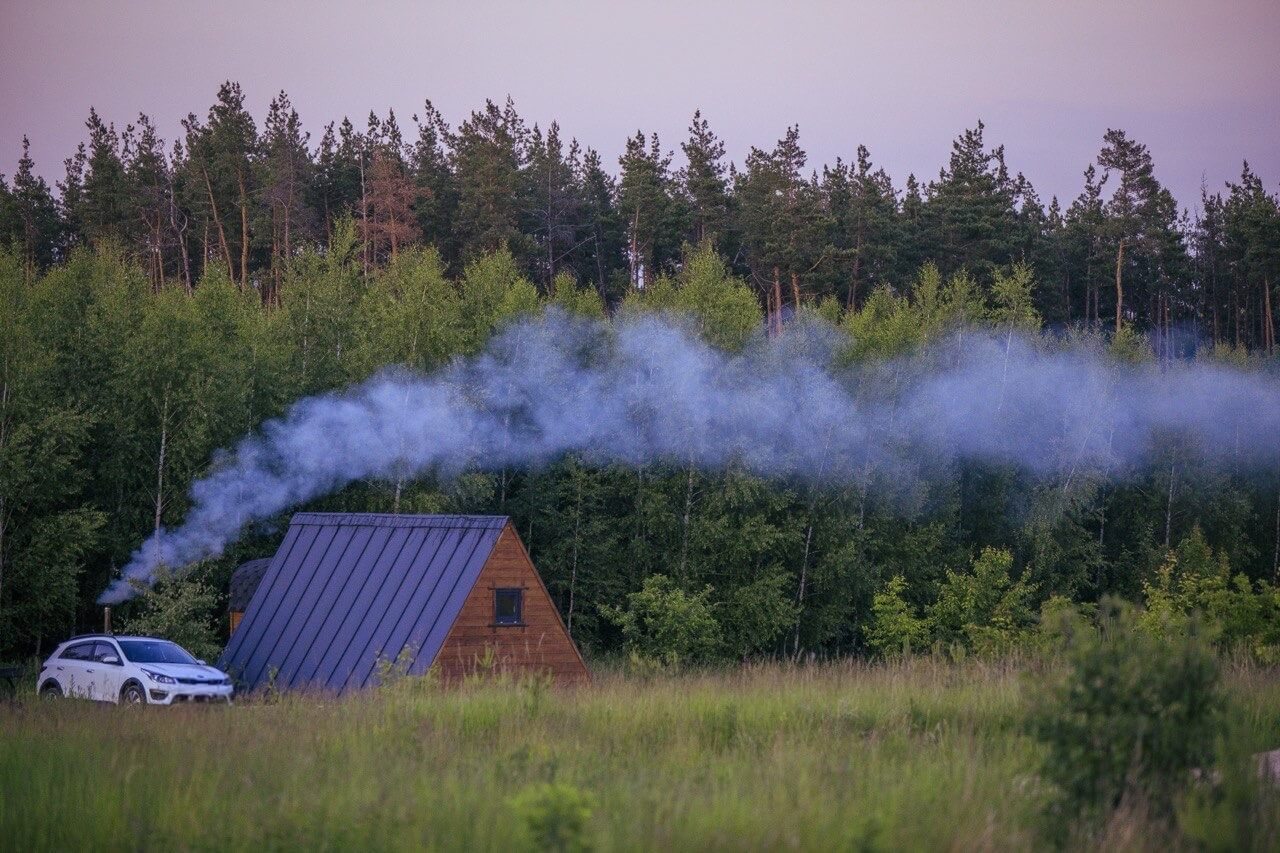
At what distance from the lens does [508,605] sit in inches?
973

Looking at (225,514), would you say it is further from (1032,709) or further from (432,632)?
(1032,709)

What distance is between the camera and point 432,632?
23109 mm

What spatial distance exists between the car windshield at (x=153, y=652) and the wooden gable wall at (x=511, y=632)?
190 inches

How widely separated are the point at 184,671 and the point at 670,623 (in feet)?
55.7

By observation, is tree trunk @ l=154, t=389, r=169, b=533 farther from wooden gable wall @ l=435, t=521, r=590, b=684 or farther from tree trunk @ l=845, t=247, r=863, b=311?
tree trunk @ l=845, t=247, r=863, b=311

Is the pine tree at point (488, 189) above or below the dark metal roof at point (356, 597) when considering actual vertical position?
above

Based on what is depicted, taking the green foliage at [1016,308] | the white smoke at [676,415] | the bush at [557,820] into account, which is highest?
the green foliage at [1016,308]

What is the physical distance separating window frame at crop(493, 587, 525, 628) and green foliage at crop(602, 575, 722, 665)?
464 inches

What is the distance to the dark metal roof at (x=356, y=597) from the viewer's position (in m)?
23.2

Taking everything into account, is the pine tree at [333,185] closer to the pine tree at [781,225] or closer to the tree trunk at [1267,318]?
the pine tree at [781,225]

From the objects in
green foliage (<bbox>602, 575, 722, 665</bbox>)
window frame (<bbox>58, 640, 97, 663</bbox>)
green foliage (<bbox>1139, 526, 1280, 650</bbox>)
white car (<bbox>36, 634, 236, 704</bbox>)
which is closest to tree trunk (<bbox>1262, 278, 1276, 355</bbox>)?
green foliage (<bbox>1139, 526, 1280, 650</bbox>)

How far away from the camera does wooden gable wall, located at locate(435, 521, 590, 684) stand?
920 inches

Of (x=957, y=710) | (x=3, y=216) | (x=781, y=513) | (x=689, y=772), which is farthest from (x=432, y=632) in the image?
(x=3, y=216)

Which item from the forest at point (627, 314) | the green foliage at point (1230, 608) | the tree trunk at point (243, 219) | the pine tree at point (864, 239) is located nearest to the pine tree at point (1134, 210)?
the forest at point (627, 314)
